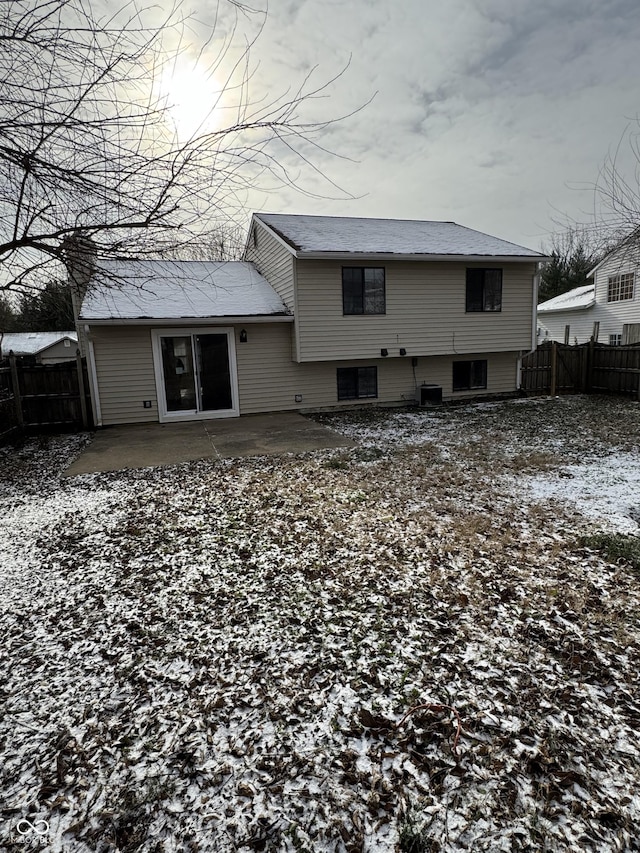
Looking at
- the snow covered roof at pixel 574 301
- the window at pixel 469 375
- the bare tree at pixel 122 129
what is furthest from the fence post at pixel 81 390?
the snow covered roof at pixel 574 301

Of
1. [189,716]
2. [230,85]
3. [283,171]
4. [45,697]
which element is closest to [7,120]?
[230,85]

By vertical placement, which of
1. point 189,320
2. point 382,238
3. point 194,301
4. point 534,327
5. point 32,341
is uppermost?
point 382,238

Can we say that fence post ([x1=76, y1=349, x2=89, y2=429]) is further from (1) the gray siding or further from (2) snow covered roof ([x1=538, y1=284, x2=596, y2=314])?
(2) snow covered roof ([x1=538, y1=284, x2=596, y2=314])

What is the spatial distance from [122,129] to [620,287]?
23.3m

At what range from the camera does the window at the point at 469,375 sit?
13.0m

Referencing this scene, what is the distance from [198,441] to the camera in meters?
8.45

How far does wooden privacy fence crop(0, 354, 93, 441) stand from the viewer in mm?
8859

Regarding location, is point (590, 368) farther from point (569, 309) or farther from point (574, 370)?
point (569, 309)

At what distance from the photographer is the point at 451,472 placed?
6.05m

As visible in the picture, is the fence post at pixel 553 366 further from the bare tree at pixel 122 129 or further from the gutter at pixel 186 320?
the bare tree at pixel 122 129

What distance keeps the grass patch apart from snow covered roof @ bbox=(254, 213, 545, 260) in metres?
8.20

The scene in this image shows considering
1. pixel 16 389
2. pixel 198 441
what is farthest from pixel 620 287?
pixel 16 389

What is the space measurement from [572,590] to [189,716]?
103 inches

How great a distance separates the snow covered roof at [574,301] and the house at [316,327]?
11310 mm
